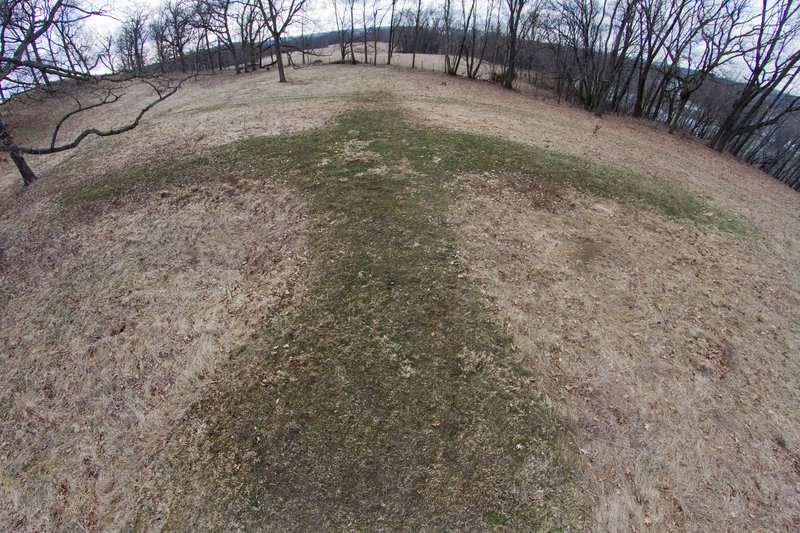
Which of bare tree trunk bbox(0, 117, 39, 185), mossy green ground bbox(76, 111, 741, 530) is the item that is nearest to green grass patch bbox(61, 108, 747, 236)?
bare tree trunk bbox(0, 117, 39, 185)

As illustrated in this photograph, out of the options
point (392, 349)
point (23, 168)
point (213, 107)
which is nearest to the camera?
point (392, 349)

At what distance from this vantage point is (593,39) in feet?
72.5

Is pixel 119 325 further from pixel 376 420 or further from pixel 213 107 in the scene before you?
pixel 213 107

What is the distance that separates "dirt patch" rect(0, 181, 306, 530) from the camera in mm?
4309

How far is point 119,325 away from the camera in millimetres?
6035

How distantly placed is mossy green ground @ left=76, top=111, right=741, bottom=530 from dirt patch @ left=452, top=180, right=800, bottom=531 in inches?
22.2

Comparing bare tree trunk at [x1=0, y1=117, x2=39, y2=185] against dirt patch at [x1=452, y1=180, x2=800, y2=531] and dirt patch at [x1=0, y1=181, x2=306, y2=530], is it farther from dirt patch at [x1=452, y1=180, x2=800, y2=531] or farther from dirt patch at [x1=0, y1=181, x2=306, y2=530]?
dirt patch at [x1=452, y1=180, x2=800, y2=531]

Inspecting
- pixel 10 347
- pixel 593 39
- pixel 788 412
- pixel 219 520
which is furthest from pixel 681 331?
pixel 593 39

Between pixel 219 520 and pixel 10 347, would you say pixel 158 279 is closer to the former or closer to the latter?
pixel 10 347

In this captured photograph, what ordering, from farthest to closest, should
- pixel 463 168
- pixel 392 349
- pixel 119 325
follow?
pixel 463 168
pixel 119 325
pixel 392 349

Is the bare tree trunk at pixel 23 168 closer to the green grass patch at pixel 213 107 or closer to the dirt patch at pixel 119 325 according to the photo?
the dirt patch at pixel 119 325

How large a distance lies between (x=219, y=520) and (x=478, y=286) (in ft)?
16.0

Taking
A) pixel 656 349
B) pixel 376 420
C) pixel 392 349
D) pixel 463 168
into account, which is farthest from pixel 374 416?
pixel 463 168

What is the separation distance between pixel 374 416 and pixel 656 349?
4.64 meters
